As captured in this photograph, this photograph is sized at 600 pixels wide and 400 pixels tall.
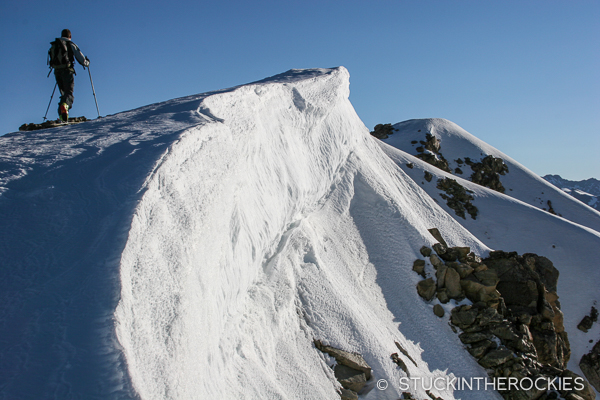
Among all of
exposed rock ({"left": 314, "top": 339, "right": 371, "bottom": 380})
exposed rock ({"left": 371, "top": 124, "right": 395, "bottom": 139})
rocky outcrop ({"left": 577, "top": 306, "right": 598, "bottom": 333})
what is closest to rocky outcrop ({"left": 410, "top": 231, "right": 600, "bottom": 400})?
rocky outcrop ({"left": 577, "top": 306, "right": 598, "bottom": 333})

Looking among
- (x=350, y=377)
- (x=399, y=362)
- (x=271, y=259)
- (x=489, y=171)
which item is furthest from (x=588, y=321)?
(x=489, y=171)

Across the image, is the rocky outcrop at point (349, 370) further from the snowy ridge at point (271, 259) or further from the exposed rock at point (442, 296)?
the exposed rock at point (442, 296)

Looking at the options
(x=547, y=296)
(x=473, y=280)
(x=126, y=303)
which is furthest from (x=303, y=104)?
(x=547, y=296)

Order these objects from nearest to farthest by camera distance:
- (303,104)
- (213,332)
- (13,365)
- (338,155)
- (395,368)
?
1. (13,365)
2. (213,332)
3. (395,368)
4. (303,104)
5. (338,155)

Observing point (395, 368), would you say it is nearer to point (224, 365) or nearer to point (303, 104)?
point (224, 365)

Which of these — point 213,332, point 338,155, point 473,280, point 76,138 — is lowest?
point 473,280

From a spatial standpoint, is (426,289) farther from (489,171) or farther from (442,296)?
(489,171)

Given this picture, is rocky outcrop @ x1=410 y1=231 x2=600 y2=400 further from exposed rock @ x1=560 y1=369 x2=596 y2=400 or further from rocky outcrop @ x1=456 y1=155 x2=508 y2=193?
rocky outcrop @ x1=456 y1=155 x2=508 y2=193
